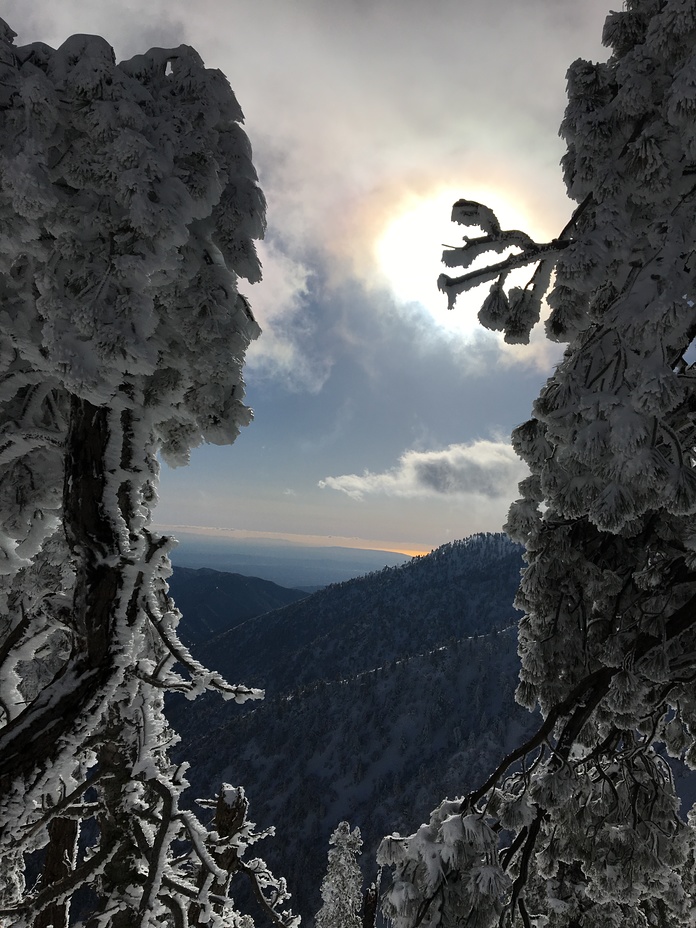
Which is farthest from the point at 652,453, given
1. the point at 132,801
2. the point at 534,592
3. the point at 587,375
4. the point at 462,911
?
the point at 132,801

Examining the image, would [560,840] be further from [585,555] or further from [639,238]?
[639,238]

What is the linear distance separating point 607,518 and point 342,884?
1510 inches

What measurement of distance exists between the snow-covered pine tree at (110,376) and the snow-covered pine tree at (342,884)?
1320 inches

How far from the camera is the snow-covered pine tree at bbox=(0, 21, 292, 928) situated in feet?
9.72

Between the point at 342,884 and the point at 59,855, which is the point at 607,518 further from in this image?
the point at 342,884

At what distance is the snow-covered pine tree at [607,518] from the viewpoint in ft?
10.2

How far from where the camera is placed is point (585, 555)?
5219 millimetres

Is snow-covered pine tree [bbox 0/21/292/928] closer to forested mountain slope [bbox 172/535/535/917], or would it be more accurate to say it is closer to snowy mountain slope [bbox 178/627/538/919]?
forested mountain slope [bbox 172/535/535/917]

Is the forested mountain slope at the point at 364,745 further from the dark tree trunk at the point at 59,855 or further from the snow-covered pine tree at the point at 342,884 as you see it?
the dark tree trunk at the point at 59,855

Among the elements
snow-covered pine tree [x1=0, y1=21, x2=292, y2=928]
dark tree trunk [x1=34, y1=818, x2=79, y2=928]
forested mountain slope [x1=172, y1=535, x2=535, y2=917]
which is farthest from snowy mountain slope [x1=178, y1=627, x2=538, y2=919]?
snow-covered pine tree [x1=0, y1=21, x2=292, y2=928]

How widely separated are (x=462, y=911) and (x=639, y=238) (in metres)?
4.87

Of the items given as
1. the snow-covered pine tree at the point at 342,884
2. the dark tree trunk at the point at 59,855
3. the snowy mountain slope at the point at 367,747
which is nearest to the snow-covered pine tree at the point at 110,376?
the dark tree trunk at the point at 59,855

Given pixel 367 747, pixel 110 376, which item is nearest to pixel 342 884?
pixel 110 376

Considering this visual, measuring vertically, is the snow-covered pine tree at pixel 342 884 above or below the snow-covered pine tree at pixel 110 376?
below
